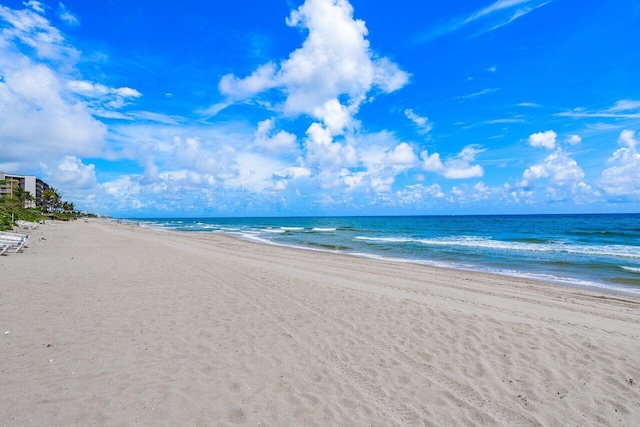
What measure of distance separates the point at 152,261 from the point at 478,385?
44.1ft

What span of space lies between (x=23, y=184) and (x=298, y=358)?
153 meters

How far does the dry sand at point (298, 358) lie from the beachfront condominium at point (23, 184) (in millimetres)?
122082

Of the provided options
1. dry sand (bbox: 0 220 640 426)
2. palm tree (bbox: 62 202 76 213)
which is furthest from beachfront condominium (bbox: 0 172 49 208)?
dry sand (bbox: 0 220 640 426)

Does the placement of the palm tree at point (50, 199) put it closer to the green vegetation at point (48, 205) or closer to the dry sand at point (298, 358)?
the green vegetation at point (48, 205)

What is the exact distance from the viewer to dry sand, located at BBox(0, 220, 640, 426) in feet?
12.7

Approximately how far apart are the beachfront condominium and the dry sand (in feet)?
401

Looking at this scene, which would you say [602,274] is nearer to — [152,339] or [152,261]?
[152,339]

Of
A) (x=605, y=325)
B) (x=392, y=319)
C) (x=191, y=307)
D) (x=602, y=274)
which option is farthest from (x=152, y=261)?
(x=602, y=274)

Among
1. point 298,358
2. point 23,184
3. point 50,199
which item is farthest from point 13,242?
point 23,184

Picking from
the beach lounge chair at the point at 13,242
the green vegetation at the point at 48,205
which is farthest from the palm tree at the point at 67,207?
the beach lounge chair at the point at 13,242

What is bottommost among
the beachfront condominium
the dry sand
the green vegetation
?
the dry sand

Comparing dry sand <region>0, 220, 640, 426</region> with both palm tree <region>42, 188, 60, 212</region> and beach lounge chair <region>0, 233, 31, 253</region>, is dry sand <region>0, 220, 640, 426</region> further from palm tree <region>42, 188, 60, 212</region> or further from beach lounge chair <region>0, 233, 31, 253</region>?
palm tree <region>42, 188, 60, 212</region>

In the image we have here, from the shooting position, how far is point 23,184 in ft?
388

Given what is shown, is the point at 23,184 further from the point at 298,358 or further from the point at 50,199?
the point at 298,358
